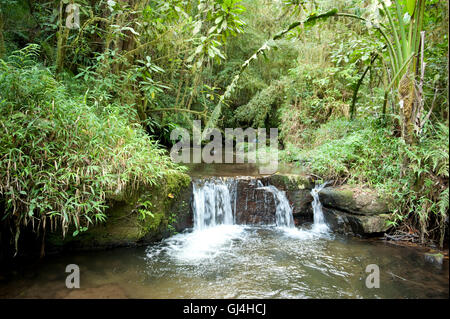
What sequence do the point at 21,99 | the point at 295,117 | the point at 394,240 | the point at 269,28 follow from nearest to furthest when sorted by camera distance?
the point at 21,99 → the point at 394,240 → the point at 295,117 → the point at 269,28

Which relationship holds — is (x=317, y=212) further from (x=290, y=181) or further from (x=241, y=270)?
(x=241, y=270)

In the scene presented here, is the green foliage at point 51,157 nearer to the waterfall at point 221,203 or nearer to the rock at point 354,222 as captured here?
the waterfall at point 221,203

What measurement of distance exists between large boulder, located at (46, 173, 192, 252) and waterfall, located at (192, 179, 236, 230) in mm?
483

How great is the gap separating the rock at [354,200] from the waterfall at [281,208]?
0.68 metres

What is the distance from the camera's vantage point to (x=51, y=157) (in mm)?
3092

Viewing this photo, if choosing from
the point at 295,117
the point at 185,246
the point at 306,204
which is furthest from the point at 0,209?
the point at 295,117

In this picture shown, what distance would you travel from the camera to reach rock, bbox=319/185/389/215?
450 centimetres

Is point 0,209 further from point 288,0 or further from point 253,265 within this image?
point 288,0

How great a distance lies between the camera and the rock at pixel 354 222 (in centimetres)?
434

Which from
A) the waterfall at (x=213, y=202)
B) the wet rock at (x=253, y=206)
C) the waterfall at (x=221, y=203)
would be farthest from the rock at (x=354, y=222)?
the waterfall at (x=213, y=202)

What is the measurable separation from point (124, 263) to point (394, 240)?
406 centimetres

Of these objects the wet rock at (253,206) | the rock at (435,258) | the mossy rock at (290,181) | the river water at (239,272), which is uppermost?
the mossy rock at (290,181)

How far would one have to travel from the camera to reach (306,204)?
530 centimetres

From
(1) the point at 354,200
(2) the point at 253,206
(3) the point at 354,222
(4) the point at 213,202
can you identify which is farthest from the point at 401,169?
(4) the point at 213,202
